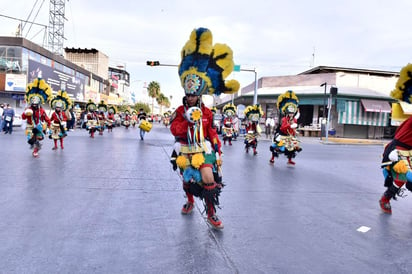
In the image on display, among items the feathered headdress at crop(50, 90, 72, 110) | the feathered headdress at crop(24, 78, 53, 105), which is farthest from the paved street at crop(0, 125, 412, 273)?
the feathered headdress at crop(50, 90, 72, 110)

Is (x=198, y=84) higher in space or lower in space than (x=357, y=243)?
higher

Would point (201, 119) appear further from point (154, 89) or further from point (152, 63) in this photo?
point (154, 89)

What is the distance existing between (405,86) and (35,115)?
9.48 m

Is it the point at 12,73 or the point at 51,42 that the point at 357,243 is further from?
the point at 51,42

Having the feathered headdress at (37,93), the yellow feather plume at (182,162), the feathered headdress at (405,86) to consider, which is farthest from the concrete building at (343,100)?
the yellow feather plume at (182,162)

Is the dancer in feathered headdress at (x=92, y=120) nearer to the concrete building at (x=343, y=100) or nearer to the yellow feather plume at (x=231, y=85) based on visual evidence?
the concrete building at (x=343, y=100)

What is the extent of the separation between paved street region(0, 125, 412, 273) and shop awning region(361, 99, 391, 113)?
25186mm

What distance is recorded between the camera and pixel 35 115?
34.1 feet

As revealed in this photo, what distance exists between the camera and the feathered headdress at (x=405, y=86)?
5129 mm

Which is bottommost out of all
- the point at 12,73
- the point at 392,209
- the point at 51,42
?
the point at 392,209

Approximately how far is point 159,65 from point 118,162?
15325mm

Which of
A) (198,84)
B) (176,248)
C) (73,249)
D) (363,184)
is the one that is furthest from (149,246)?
(363,184)

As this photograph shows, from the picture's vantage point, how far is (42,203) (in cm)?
524

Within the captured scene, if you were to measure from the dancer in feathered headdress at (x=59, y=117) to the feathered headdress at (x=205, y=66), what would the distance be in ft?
29.1
